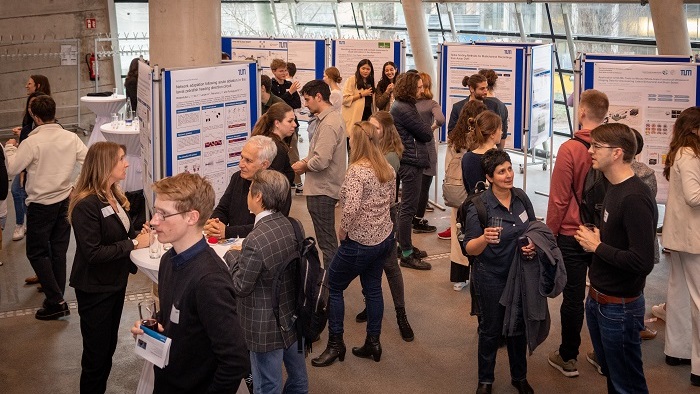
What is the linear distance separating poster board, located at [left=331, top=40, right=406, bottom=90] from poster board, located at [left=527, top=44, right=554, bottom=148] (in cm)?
195

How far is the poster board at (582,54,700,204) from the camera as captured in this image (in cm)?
694

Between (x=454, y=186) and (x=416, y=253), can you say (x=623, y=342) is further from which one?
(x=416, y=253)

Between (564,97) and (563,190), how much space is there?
7620mm

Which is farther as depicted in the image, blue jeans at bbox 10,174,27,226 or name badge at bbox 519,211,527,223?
blue jeans at bbox 10,174,27,226

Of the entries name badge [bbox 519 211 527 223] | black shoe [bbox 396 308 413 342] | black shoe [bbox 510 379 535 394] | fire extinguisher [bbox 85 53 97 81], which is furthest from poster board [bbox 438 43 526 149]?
fire extinguisher [bbox 85 53 97 81]

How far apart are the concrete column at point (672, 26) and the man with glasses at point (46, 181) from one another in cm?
635

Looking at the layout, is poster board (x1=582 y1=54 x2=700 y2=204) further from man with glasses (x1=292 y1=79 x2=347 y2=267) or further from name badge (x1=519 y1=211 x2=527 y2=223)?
name badge (x1=519 y1=211 x2=527 y2=223)

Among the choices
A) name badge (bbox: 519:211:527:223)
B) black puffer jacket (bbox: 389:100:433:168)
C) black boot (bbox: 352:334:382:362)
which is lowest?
black boot (bbox: 352:334:382:362)

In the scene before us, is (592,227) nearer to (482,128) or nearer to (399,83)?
(482,128)

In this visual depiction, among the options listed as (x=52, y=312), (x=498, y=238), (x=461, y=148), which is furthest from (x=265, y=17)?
(x=498, y=238)

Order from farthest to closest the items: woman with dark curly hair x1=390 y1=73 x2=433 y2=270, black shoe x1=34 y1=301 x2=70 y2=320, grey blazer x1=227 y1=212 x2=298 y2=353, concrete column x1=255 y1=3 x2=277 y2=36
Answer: concrete column x1=255 y1=3 x2=277 y2=36, woman with dark curly hair x1=390 y1=73 x2=433 y2=270, black shoe x1=34 y1=301 x2=70 y2=320, grey blazer x1=227 y1=212 x2=298 y2=353

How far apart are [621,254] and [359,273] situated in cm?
187

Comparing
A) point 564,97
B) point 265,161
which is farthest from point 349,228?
point 564,97

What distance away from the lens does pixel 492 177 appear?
462cm
